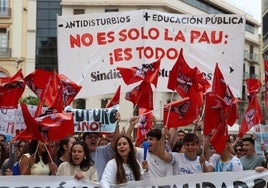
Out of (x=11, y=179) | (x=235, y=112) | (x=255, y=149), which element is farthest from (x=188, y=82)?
(x=11, y=179)

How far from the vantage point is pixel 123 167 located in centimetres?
597

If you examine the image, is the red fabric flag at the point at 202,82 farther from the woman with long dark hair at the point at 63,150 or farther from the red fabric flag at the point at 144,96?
the woman with long dark hair at the point at 63,150

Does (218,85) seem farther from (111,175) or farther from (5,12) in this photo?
(5,12)

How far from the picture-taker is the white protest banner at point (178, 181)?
6250 mm

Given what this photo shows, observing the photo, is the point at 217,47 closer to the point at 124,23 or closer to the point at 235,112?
the point at 124,23

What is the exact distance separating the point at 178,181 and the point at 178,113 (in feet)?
4.94

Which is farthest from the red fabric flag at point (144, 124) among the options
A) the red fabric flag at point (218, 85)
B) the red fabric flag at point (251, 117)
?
the red fabric flag at point (251, 117)

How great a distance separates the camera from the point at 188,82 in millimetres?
7996

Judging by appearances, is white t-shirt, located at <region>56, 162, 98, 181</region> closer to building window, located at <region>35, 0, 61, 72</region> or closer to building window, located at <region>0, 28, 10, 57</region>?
building window, located at <region>0, 28, 10, 57</region>

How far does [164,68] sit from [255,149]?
2372mm

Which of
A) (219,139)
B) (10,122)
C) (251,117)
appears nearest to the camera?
(219,139)

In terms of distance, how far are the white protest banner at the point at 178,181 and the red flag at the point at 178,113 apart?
4.23ft

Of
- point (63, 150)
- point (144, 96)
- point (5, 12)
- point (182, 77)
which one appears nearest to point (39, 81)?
point (63, 150)

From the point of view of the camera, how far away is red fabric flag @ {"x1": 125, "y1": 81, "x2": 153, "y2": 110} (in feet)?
26.1
